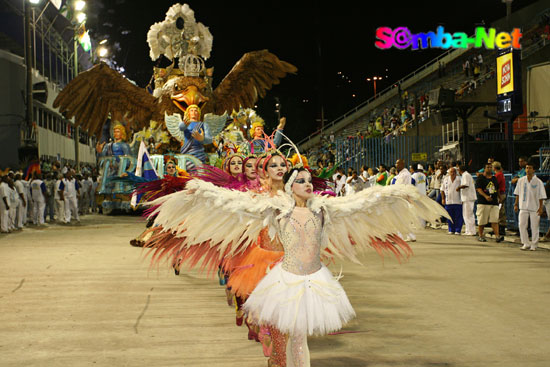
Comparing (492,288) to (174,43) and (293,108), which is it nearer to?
(174,43)

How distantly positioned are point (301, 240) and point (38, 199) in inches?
737

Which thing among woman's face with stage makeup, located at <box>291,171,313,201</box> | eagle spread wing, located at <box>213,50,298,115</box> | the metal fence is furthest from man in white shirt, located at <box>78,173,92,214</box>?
woman's face with stage makeup, located at <box>291,171,313,201</box>

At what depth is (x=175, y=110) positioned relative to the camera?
16.3 meters

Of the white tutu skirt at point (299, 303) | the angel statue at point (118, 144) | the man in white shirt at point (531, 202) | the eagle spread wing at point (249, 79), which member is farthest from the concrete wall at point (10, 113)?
the white tutu skirt at point (299, 303)

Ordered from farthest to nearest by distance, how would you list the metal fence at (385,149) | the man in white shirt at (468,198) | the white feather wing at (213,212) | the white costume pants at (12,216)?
the metal fence at (385,149) < the white costume pants at (12,216) < the man in white shirt at (468,198) < the white feather wing at (213,212)

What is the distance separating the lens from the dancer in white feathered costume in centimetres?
435

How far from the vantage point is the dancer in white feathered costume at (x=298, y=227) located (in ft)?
14.3

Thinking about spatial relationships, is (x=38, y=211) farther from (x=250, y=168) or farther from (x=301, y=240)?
(x=301, y=240)

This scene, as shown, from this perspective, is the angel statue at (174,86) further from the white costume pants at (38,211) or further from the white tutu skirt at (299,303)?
the white tutu skirt at (299,303)

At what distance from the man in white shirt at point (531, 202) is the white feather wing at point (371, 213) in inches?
351

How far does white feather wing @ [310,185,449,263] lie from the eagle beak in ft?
38.3

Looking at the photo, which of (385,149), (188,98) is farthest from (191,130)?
(385,149)

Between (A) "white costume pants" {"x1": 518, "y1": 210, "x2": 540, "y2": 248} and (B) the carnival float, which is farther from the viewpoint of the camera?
(B) the carnival float

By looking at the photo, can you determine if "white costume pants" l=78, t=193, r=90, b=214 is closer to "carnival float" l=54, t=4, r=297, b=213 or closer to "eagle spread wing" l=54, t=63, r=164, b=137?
"carnival float" l=54, t=4, r=297, b=213
